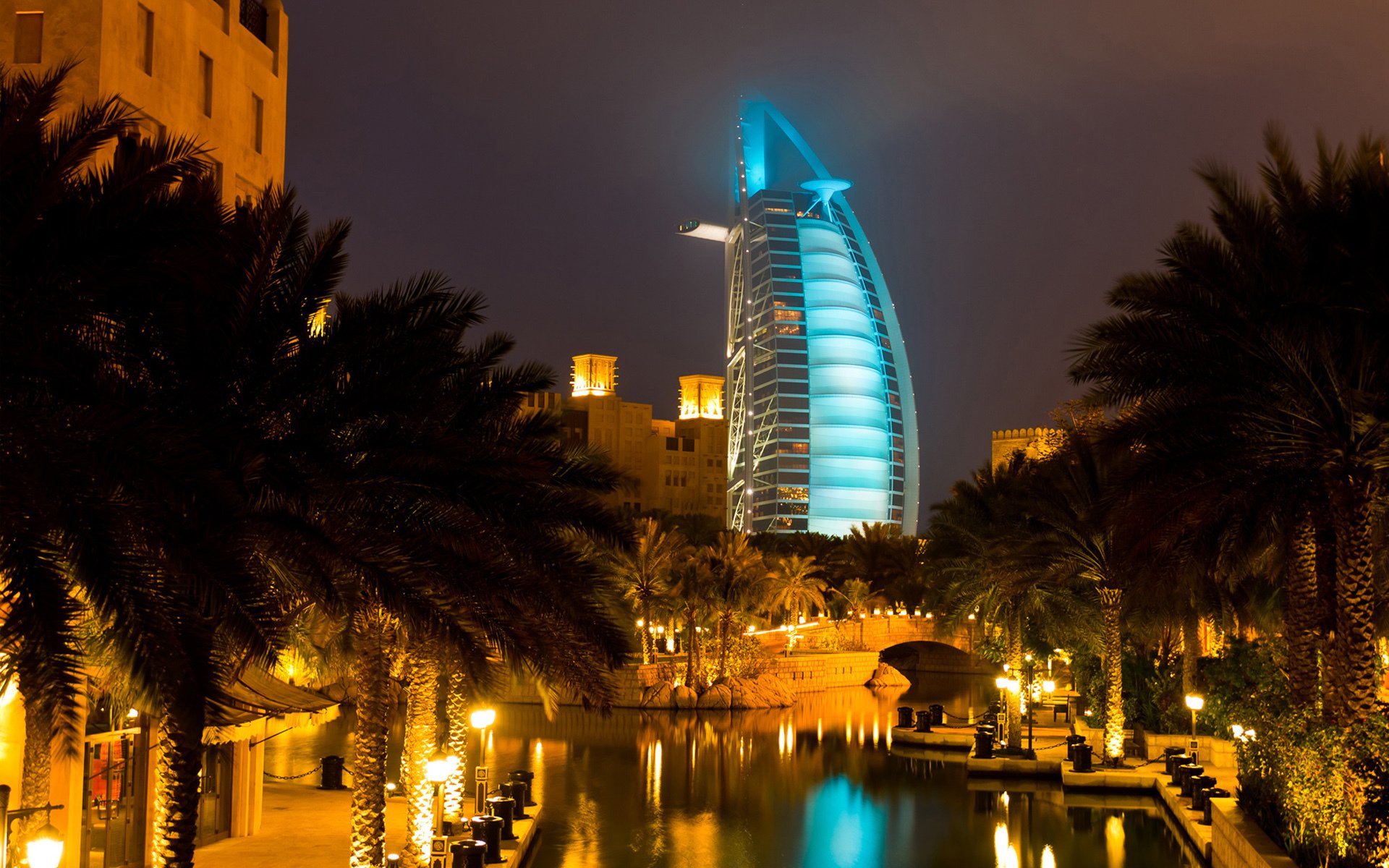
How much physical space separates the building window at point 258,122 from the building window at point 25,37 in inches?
161

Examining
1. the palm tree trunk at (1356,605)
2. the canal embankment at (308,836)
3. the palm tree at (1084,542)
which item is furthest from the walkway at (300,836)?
the palm tree at (1084,542)

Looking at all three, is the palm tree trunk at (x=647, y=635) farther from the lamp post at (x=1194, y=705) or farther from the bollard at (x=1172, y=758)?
the lamp post at (x=1194, y=705)

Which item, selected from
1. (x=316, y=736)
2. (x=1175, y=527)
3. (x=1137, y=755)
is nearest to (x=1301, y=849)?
(x=1175, y=527)

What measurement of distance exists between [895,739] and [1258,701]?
46.9 feet

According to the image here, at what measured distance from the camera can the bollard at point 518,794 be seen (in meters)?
22.5

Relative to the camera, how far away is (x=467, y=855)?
1677cm

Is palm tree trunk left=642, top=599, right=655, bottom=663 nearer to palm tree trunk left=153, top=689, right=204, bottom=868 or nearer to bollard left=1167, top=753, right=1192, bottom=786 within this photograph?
bollard left=1167, top=753, right=1192, bottom=786

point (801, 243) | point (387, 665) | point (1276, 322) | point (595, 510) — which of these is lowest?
point (387, 665)

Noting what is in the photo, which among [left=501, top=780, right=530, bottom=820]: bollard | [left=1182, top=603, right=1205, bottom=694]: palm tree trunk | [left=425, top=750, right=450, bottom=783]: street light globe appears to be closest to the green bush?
[left=425, top=750, right=450, bottom=783]: street light globe

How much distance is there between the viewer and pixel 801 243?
5256 inches

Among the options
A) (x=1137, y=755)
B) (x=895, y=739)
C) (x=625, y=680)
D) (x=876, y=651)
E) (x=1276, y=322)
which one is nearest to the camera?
(x=1276, y=322)

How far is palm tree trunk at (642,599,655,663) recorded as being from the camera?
4609cm

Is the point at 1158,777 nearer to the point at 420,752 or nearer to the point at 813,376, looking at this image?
the point at 420,752

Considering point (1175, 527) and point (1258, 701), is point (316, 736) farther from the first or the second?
point (1175, 527)
